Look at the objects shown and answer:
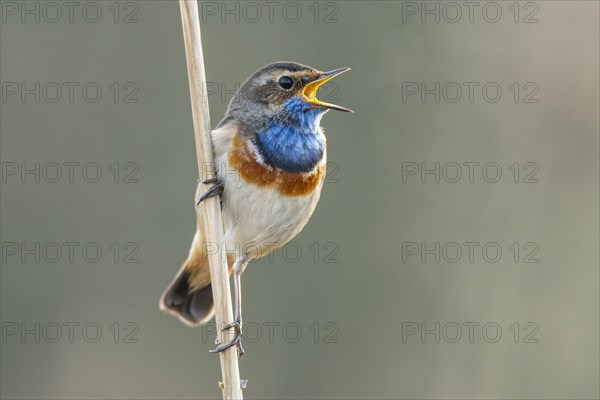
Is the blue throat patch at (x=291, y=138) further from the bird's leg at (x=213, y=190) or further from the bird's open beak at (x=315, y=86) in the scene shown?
the bird's leg at (x=213, y=190)

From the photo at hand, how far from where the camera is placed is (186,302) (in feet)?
18.0

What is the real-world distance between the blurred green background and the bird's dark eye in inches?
116

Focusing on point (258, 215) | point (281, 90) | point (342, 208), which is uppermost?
point (281, 90)

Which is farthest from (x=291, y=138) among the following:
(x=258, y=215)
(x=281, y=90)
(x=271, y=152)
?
(x=258, y=215)

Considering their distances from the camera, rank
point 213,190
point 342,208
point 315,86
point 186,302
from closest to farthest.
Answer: point 213,190 < point 315,86 < point 186,302 < point 342,208

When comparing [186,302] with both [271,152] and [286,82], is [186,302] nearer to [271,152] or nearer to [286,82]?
[271,152]

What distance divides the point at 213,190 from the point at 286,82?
2.46 ft

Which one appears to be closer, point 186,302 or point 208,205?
point 208,205

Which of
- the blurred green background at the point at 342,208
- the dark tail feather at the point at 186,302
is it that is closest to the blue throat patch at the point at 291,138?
the dark tail feather at the point at 186,302

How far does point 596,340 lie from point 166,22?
4.86m

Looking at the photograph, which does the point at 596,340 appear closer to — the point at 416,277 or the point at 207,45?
the point at 416,277

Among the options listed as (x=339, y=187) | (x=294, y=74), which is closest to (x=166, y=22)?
(x=339, y=187)

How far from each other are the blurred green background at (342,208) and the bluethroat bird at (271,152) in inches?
100

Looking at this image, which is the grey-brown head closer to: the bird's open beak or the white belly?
the bird's open beak
